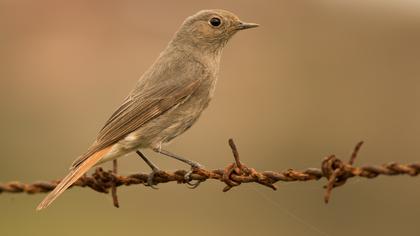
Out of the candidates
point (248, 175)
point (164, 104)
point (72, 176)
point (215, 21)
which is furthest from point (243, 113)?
point (248, 175)

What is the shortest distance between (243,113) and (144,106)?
517 inches

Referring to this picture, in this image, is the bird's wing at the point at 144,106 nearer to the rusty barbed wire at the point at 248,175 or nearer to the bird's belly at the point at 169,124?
the bird's belly at the point at 169,124

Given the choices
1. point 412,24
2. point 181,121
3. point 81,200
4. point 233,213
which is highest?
point 412,24

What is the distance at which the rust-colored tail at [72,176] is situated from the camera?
7397 millimetres

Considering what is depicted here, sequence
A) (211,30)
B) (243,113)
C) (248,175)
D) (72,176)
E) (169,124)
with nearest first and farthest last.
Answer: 1. (248,175)
2. (72,176)
3. (169,124)
4. (211,30)
5. (243,113)

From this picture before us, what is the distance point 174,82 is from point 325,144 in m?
9.98

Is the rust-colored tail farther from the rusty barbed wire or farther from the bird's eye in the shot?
the bird's eye

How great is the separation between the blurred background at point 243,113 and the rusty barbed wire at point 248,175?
3.02m

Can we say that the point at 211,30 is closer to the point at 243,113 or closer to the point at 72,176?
the point at 72,176

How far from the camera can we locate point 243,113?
22.0 meters

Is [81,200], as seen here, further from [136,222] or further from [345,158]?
[345,158]

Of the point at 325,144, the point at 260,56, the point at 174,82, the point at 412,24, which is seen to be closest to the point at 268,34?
the point at 260,56

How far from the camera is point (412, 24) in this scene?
2722cm

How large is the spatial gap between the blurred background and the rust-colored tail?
238 centimetres
